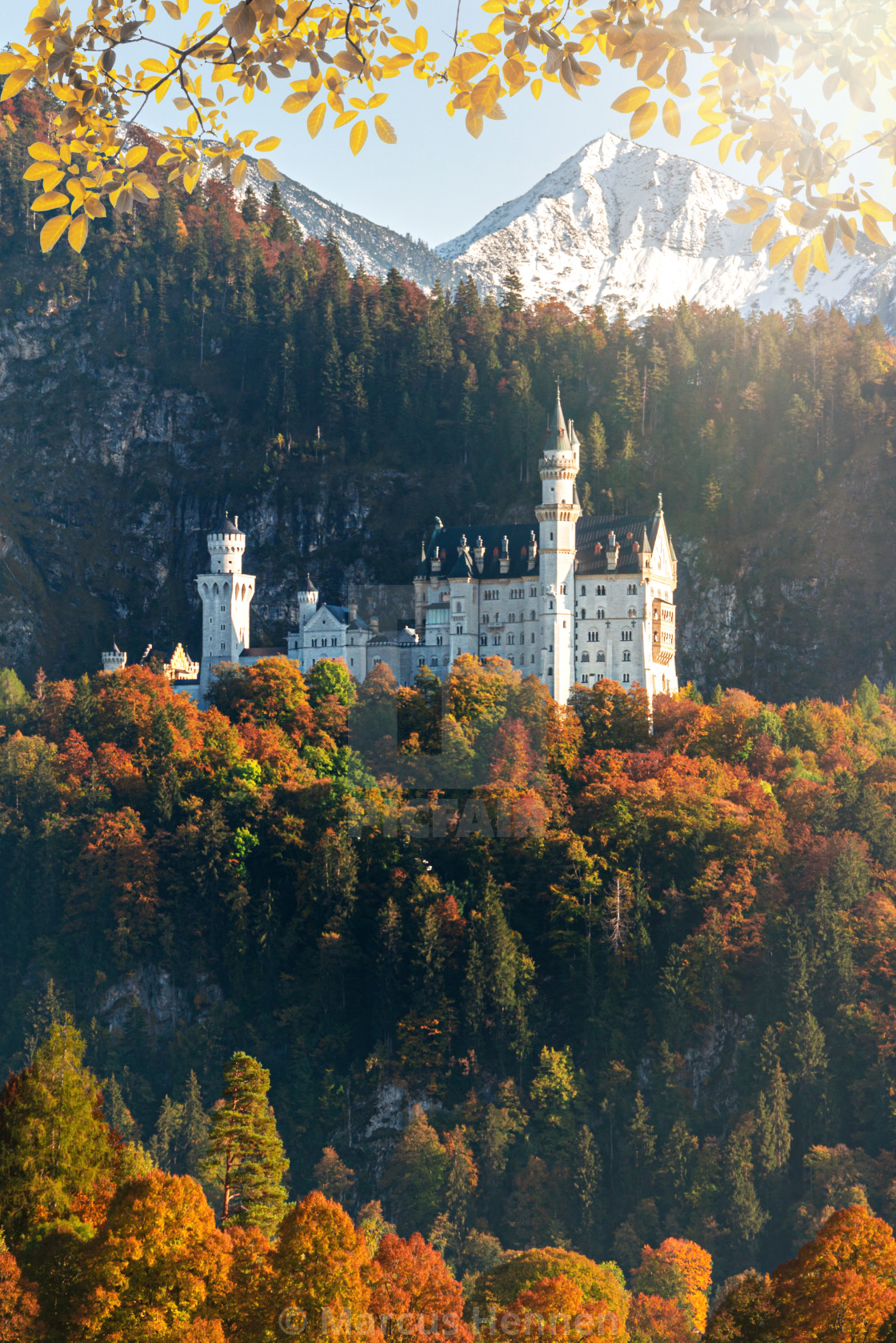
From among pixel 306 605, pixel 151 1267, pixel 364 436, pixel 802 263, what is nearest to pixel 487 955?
pixel 306 605

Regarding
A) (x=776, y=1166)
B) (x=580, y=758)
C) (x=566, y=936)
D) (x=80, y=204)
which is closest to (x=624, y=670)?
(x=580, y=758)

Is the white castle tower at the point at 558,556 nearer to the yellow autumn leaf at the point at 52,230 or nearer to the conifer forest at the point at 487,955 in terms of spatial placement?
the conifer forest at the point at 487,955

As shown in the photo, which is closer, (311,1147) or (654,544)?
(311,1147)

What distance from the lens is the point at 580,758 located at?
100 metres

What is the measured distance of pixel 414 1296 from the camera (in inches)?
2072

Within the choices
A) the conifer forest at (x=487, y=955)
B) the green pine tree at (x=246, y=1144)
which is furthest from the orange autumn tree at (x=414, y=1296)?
the green pine tree at (x=246, y=1144)

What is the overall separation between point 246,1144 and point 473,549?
57.7 meters

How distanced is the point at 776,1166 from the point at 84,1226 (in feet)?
155

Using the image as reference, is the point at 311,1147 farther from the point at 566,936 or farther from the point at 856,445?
the point at 856,445

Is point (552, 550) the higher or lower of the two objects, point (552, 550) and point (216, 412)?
the lower

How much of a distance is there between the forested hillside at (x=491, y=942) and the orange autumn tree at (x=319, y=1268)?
35923 millimetres

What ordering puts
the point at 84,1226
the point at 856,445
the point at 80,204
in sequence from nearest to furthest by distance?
the point at 80,204 < the point at 84,1226 < the point at 856,445

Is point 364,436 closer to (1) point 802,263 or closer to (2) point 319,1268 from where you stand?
(2) point 319,1268

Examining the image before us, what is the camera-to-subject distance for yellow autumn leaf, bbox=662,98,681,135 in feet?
36.8
